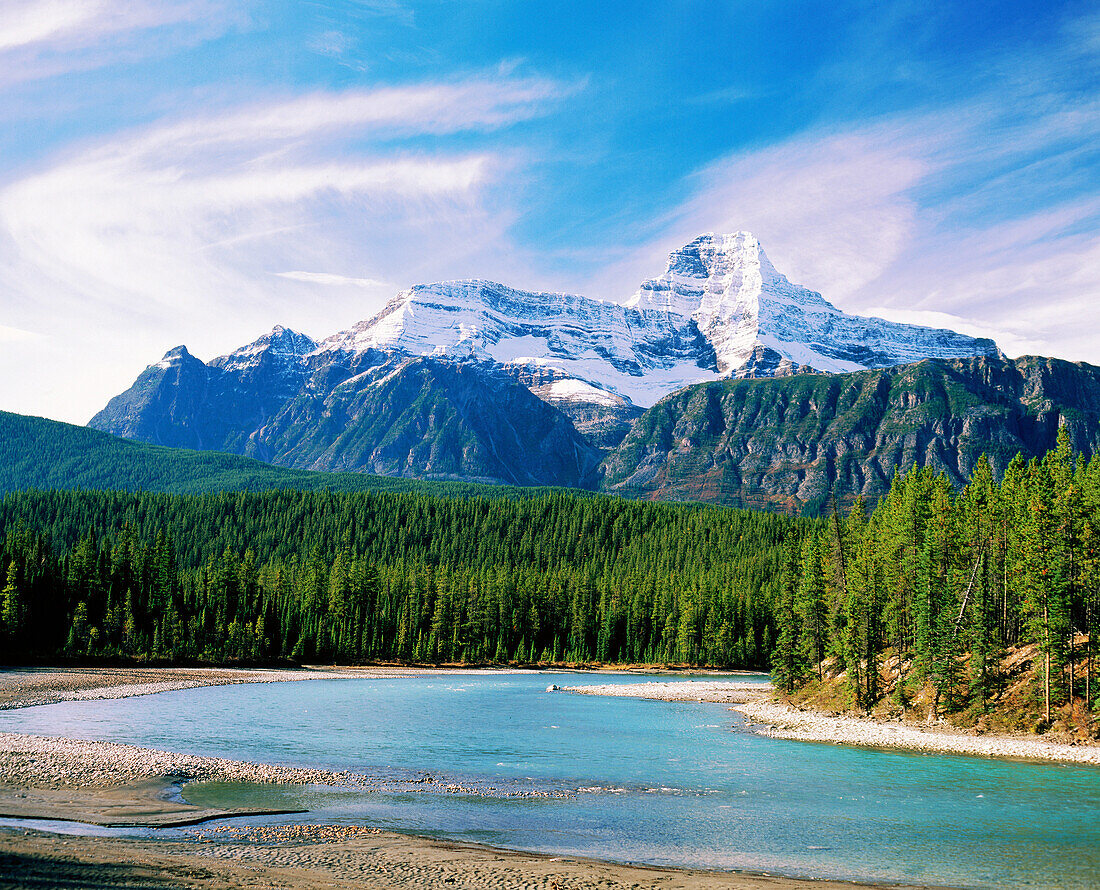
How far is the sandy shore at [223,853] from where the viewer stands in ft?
74.9

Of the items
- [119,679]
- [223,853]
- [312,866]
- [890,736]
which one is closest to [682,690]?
[890,736]

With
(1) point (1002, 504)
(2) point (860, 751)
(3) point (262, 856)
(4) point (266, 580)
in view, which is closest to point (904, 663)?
(1) point (1002, 504)

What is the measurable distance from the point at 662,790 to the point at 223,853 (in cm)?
2295

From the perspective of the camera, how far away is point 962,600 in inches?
2837

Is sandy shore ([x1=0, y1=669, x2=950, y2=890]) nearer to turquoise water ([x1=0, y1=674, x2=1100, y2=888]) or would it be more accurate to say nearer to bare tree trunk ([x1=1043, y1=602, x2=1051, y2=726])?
turquoise water ([x1=0, y1=674, x2=1100, y2=888])

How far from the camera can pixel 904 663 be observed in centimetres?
7788

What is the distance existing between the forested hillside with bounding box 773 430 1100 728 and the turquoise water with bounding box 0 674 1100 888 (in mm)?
13012

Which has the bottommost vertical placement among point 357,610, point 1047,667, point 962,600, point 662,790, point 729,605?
point 662,790

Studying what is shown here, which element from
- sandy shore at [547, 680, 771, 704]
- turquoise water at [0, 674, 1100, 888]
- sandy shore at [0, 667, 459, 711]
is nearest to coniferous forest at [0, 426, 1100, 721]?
sandy shore at [547, 680, 771, 704]

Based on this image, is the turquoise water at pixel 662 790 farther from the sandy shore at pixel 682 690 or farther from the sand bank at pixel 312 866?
the sandy shore at pixel 682 690

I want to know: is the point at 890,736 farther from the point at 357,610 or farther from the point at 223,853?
the point at 357,610

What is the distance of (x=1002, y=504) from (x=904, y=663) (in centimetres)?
1755

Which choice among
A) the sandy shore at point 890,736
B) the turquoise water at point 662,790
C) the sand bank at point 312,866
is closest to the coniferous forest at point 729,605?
the sandy shore at point 890,736

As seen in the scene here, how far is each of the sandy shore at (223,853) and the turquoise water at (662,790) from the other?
2.17 meters
